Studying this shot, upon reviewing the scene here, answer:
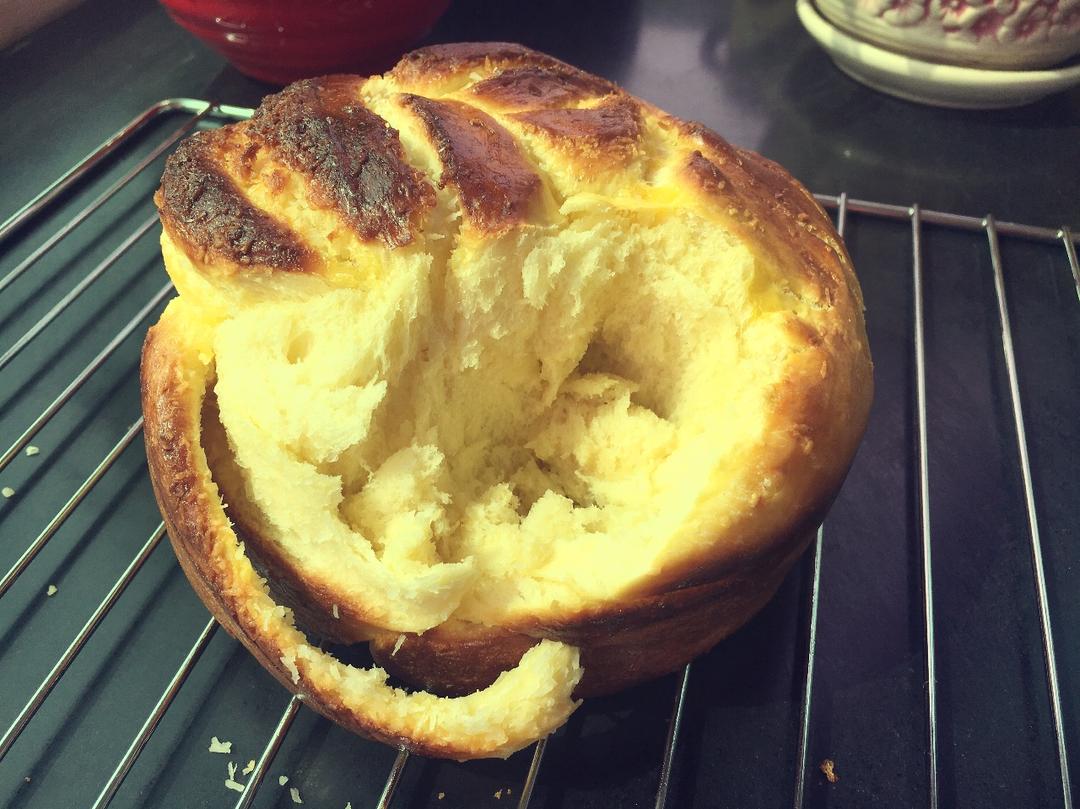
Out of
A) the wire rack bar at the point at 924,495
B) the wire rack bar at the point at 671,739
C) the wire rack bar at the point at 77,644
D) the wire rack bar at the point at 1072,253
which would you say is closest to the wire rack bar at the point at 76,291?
the wire rack bar at the point at 77,644

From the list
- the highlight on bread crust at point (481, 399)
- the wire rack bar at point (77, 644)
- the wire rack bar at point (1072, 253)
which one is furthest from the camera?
the wire rack bar at point (1072, 253)

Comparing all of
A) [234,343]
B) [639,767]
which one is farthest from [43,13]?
[639,767]

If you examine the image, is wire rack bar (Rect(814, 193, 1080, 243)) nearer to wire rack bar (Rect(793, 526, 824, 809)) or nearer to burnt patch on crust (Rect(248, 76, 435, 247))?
wire rack bar (Rect(793, 526, 824, 809))

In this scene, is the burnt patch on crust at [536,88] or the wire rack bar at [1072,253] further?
the wire rack bar at [1072,253]

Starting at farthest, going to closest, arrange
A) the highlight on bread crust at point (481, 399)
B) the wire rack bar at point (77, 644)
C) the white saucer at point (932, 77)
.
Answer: the white saucer at point (932, 77) < the wire rack bar at point (77, 644) < the highlight on bread crust at point (481, 399)

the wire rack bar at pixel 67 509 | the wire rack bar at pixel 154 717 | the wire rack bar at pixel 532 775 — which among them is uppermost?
the wire rack bar at pixel 67 509

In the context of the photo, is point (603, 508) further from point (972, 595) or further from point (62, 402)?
point (62, 402)

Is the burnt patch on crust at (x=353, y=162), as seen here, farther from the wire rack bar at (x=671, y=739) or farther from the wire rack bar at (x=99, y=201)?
the wire rack bar at (x=99, y=201)
